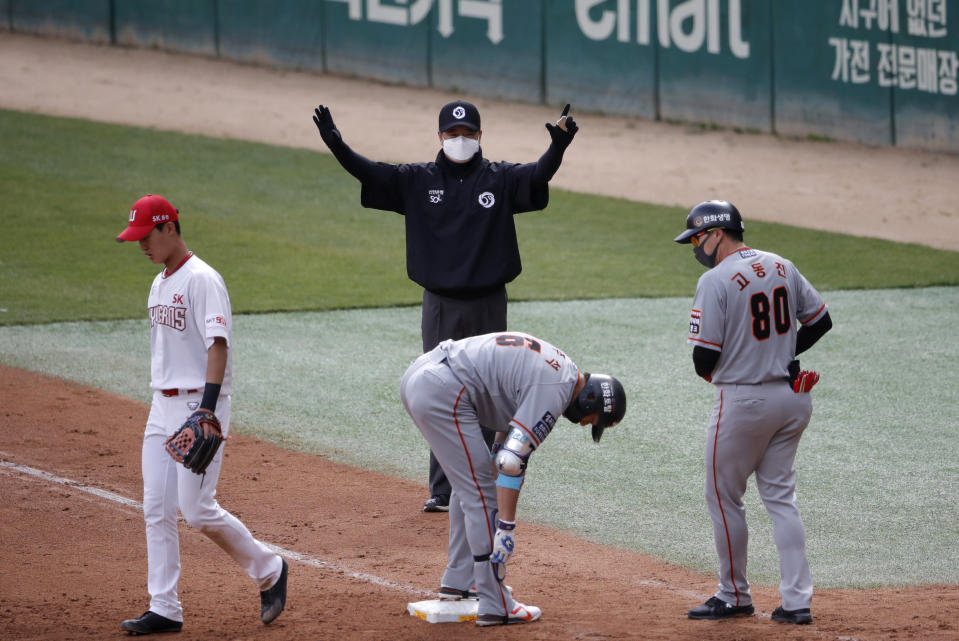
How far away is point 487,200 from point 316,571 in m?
2.15

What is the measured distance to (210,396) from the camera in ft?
17.8

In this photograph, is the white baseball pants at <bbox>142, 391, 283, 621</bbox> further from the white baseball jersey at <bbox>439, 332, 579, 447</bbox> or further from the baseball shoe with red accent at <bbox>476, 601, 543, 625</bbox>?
the white baseball jersey at <bbox>439, 332, 579, 447</bbox>

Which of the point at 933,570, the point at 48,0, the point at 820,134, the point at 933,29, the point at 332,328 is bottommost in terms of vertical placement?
the point at 933,570

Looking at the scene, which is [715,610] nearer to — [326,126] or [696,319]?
[696,319]

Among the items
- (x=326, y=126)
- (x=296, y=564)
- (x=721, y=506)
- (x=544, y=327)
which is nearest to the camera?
(x=721, y=506)

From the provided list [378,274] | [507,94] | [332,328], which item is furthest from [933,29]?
[332,328]

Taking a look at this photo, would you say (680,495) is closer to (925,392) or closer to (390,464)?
(390,464)

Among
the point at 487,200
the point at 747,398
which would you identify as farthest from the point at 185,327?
the point at 747,398

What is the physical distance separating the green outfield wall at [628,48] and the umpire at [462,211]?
12.7 meters

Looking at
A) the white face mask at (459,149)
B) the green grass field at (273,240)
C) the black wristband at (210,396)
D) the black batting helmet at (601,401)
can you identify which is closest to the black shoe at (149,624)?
the black wristband at (210,396)

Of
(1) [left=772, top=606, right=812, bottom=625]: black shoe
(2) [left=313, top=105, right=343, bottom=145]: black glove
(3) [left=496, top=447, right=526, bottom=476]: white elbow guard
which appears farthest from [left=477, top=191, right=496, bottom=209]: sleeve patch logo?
(1) [left=772, top=606, right=812, bottom=625]: black shoe

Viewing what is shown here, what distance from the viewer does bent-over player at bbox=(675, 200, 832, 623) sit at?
218 inches

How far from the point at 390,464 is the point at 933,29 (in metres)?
12.7

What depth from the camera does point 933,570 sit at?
638 cm
